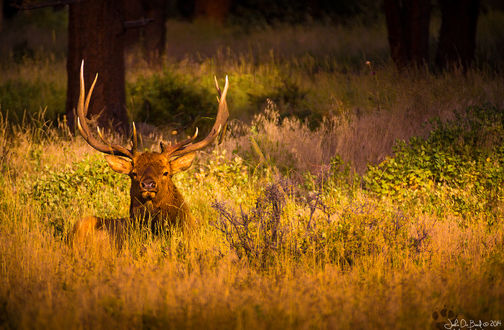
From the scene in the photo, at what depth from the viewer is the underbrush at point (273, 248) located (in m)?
4.65

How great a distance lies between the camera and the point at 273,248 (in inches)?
233

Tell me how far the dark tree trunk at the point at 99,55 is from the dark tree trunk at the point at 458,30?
26.0ft

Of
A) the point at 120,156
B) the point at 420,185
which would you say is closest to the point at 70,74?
the point at 120,156

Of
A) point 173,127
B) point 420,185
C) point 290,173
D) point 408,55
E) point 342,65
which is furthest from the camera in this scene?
point 342,65

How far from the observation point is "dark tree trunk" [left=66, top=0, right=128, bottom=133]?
11.2m

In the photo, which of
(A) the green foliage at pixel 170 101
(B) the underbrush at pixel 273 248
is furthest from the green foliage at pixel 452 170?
(A) the green foliage at pixel 170 101

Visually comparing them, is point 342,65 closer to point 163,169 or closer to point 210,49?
point 210,49

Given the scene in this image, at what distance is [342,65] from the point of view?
1734 cm

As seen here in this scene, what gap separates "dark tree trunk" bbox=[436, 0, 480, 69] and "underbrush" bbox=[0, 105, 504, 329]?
699 centimetres

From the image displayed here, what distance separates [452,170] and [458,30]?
895 centimetres

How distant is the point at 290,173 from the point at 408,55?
779 cm

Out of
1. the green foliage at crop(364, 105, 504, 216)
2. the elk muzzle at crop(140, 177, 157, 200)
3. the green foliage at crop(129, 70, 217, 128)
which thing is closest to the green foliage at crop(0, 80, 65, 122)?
the green foliage at crop(129, 70, 217, 128)

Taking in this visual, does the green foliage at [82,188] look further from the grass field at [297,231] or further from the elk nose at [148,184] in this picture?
the elk nose at [148,184]

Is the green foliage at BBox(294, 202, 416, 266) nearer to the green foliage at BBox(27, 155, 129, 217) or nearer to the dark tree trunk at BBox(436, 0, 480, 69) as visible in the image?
the green foliage at BBox(27, 155, 129, 217)
